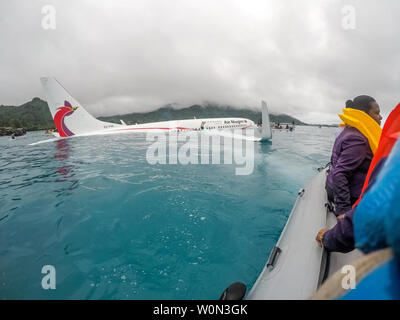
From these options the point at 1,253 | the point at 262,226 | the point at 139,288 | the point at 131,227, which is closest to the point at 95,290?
the point at 139,288

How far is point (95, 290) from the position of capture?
8.84 ft

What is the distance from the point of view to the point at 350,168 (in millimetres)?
2385

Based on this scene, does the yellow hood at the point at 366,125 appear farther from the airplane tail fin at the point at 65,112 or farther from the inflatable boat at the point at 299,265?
the airplane tail fin at the point at 65,112

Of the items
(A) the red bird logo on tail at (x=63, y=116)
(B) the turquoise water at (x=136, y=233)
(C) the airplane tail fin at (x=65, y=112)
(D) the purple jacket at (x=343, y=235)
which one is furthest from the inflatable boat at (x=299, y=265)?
(A) the red bird logo on tail at (x=63, y=116)

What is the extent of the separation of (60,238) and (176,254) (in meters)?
2.77

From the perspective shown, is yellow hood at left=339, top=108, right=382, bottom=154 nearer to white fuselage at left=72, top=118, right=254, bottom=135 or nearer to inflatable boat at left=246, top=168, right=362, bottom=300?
inflatable boat at left=246, top=168, right=362, bottom=300

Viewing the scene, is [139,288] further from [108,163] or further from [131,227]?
[108,163]

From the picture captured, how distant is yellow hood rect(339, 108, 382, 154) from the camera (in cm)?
238

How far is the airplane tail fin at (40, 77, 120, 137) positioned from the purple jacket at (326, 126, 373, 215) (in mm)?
19798

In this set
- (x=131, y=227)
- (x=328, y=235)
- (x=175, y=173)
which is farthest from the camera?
(x=175, y=173)

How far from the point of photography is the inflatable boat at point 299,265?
1.88 meters

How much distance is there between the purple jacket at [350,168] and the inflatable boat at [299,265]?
24.8 inches

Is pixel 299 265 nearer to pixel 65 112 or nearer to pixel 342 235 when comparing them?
pixel 342 235
